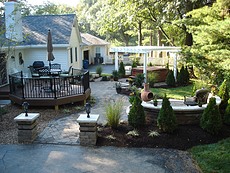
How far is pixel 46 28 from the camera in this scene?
17812 millimetres

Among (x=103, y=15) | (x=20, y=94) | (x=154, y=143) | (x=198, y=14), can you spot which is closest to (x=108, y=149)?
→ (x=154, y=143)

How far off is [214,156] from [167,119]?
4.99ft

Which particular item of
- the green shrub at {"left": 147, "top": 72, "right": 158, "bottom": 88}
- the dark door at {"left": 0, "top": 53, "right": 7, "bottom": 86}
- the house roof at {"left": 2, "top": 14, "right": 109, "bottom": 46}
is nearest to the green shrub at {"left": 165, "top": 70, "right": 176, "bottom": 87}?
the green shrub at {"left": 147, "top": 72, "right": 158, "bottom": 88}

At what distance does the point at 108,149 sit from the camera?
607 centimetres

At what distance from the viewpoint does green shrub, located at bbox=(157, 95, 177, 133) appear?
661 cm

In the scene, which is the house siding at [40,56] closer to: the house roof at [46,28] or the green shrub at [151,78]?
the house roof at [46,28]

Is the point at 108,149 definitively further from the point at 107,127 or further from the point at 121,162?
the point at 107,127

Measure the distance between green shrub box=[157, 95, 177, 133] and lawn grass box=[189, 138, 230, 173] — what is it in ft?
2.79

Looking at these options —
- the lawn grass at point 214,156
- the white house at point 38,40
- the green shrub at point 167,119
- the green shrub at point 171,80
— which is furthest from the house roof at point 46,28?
the lawn grass at point 214,156

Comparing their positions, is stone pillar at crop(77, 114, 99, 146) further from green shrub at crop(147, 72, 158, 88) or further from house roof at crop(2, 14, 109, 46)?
house roof at crop(2, 14, 109, 46)

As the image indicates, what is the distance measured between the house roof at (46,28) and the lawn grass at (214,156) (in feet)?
39.9

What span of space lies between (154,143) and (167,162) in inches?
37.1

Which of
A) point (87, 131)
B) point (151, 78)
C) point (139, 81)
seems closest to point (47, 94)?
point (87, 131)

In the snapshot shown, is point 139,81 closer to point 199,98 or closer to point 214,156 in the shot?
point 199,98
